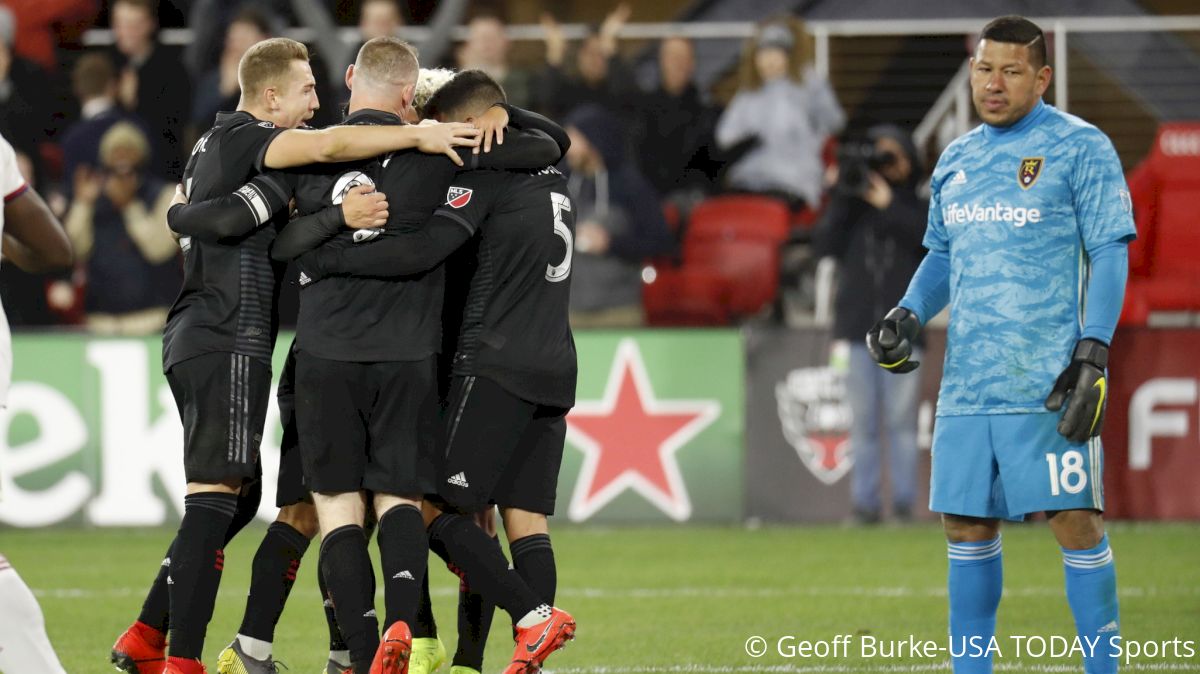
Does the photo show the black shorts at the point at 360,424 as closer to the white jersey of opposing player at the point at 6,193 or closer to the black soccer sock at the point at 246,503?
the black soccer sock at the point at 246,503

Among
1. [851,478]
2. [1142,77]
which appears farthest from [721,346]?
[1142,77]

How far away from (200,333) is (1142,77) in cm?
1074

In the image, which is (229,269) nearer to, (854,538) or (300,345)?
(300,345)

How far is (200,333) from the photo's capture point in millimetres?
5984

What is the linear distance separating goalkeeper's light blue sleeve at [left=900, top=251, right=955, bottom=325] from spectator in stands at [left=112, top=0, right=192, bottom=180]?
9396 mm

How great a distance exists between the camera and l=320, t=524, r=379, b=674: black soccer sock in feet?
18.4

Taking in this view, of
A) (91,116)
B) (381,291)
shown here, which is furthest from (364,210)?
(91,116)

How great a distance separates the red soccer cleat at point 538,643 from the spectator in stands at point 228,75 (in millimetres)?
8426

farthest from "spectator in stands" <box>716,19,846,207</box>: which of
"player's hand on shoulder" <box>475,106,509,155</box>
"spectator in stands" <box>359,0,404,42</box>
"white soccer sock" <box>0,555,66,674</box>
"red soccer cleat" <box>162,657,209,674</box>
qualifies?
"white soccer sock" <box>0,555,66,674</box>

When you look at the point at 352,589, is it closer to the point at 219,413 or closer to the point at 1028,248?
the point at 219,413

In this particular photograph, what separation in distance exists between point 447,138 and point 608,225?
7.29 meters

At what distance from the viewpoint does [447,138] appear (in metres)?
5.77

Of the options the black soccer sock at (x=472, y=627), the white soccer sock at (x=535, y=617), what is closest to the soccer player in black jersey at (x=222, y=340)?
the black soccer sock at (x=472, y=627)

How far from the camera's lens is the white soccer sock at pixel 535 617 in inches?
228
